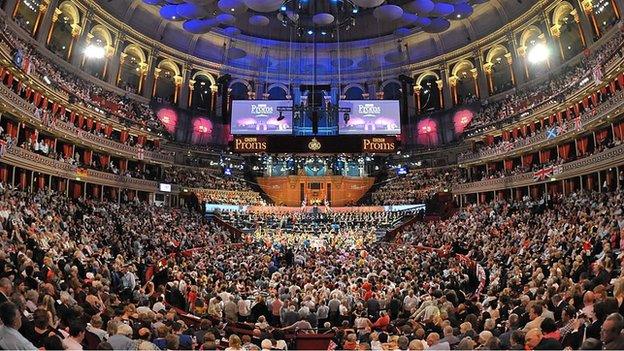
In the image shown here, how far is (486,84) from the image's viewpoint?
47250 millimetres

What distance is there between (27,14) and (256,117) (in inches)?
697

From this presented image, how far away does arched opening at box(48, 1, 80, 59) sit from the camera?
35844 millimetres

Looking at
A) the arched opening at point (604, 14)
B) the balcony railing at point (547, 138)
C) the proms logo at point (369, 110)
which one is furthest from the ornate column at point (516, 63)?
the proms logo at point (369, 110)

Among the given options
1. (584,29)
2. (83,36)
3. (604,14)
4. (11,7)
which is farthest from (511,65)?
(11,7)

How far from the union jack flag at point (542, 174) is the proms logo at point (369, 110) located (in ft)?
43.3

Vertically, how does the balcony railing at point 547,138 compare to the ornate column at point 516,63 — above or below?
below

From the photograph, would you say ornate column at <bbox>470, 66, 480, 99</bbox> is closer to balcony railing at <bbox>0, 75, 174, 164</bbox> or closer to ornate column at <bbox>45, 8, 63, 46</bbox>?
balcony railing at <bbox>0, 75, 174, 164</bbox>

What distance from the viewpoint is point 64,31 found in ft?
121

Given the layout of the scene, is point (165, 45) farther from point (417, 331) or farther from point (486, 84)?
point (417, 331)

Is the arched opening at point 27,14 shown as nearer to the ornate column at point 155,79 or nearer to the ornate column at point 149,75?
the ornate column at point 149,75

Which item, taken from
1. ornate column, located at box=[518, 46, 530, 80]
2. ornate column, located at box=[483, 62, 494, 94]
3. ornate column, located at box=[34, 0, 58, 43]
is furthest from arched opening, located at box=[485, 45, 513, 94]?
ornate column, located at box=[34, 0, 58, 43]

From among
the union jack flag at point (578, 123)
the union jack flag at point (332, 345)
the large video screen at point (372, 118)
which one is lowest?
the union jack flag at point (332, 345)

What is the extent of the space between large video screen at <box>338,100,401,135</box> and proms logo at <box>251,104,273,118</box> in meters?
6.27

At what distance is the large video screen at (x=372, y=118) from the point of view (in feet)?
135
